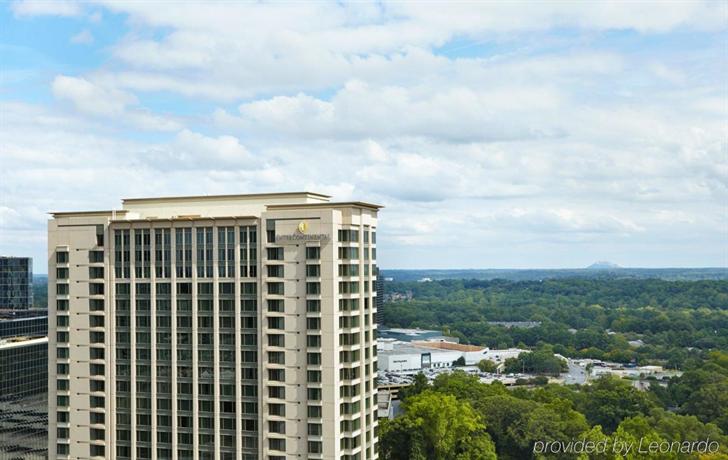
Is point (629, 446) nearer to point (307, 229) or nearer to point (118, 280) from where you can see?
point (307, 229)

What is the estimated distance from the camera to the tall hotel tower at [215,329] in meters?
80.2

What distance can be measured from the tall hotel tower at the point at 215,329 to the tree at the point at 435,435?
3057 cm

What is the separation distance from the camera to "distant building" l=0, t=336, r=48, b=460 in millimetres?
131250

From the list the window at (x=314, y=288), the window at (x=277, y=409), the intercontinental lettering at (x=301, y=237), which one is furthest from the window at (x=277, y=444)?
the intercontinental lettering at (x=301, y=237)

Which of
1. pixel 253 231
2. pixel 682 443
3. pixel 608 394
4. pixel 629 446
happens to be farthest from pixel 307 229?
pixel 608 394

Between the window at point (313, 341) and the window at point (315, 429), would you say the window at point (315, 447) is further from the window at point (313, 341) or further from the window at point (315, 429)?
the window at point (313, 341)

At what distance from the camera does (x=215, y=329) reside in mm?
82812

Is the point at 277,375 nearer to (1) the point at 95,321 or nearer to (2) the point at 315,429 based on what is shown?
(2) the point at 315,429

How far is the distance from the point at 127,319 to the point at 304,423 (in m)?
22.9

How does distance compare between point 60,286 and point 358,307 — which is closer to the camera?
point 358,307

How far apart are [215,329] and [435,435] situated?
45680 millimetres

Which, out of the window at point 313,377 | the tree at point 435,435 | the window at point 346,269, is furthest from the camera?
the tree at point 435,435

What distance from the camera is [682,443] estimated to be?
5217 inches

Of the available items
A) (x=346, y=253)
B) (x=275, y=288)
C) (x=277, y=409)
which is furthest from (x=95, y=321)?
(x=346, y=253)
